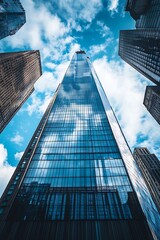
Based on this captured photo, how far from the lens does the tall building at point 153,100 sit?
109m

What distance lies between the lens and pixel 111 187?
123 ft

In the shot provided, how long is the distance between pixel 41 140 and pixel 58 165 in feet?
47.5

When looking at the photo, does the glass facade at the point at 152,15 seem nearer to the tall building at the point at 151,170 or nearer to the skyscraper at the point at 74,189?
→ the skyscraper at the point at 74,189

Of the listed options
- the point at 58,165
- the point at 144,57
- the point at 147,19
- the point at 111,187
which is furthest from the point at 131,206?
the point at 147,19

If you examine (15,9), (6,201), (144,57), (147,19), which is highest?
(15,9)

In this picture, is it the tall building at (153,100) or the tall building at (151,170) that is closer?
the tall building at (153,100)

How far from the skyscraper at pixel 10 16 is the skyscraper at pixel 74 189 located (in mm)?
77598

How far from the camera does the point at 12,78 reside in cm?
9800

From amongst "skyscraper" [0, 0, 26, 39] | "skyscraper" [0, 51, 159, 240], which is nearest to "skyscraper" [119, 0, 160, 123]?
"skyscraper" [0, 51, 159, 240]

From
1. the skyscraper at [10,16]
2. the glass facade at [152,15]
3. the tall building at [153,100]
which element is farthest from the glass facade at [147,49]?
the skyscraper at [10,16]

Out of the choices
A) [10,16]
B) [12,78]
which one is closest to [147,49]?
[12,78]

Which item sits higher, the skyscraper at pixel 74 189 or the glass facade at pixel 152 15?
the glass facade at pixel 152 15

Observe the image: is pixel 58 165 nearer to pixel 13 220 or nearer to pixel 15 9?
pixel 13 220

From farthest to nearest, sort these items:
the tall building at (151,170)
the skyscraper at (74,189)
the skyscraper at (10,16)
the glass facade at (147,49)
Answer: the tall building at (151,170)
the skyscraper at (10,16)
the glass facade at (147,49)
the skyscraper at (74,189)
